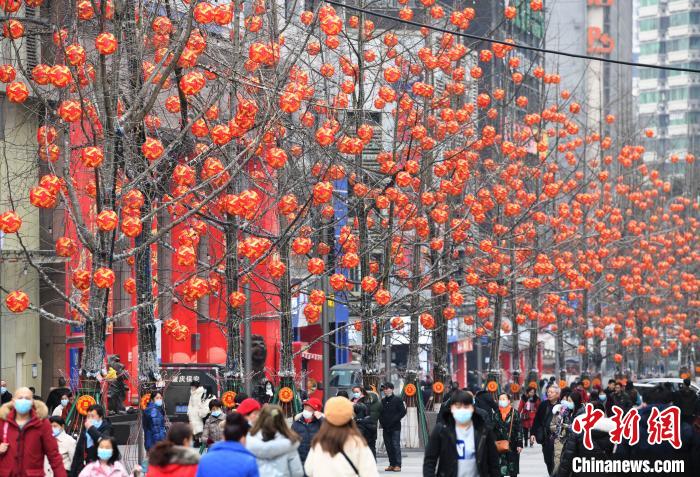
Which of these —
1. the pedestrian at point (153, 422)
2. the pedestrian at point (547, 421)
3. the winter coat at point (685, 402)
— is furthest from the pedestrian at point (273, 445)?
the pedestrian at point (153, 422)

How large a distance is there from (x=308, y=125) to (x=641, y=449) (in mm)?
11611

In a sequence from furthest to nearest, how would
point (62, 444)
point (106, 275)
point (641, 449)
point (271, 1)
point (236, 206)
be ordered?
point (271, 1)
point (236, 206)
point (106, 275)
point (62, 444)
point (641, 449)

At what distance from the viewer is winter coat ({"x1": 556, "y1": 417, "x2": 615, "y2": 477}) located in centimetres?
1515

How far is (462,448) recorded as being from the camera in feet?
42.5

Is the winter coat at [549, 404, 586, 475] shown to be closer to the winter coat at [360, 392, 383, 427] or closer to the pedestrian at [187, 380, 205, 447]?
the winter coat at [360, 392, 383, 427]

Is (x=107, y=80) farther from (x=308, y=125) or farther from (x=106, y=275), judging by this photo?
(x=308, y=125)

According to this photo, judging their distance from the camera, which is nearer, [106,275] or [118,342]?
[106,275]

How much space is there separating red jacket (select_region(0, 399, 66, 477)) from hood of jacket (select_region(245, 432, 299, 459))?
248 cm

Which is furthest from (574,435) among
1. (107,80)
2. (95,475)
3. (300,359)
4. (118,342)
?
(300,359)

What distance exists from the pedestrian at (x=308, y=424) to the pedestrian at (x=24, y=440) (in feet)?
8.81

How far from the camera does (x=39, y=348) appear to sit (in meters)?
36.8

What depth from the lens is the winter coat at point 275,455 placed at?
1229 cm

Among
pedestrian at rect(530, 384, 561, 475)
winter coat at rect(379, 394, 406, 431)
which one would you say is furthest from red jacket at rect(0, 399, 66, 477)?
winter coat at rect(379, 394, 406, 431)

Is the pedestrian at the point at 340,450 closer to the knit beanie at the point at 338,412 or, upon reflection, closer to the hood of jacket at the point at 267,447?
the knit beanie at the point at 338,412
